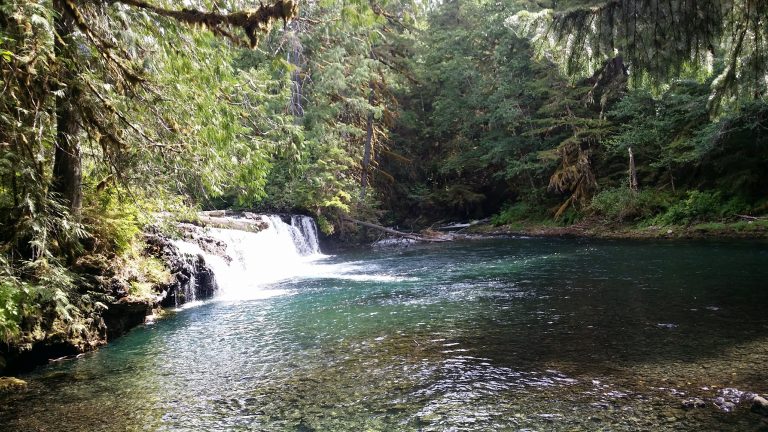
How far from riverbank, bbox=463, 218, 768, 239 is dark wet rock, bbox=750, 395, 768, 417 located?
13910mm

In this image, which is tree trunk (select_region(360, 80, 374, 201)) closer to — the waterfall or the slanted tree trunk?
the waterfall

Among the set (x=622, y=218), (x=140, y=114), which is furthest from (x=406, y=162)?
(x=140, y=114)

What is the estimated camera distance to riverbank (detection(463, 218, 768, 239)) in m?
16.7

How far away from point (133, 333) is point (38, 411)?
342cm

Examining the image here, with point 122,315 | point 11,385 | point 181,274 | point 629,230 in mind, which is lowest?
point 11,385

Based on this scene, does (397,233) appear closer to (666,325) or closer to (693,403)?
(666,325)

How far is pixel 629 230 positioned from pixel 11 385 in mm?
20182

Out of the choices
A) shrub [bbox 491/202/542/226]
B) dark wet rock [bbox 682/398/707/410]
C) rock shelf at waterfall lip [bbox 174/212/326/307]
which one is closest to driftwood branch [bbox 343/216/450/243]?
rock shelf at waterfall lip [bbox 174/212/326/307]

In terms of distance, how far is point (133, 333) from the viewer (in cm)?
873

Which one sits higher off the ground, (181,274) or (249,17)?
(249,17)

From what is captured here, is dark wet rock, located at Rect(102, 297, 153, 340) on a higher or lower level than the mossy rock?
higher

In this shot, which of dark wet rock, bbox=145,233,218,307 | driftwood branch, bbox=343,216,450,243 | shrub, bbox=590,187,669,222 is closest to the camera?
dark wet rock, bbox=145,233,218,307

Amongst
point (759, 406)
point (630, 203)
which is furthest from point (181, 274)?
point (630, 203)

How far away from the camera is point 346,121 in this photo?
3109 cm
